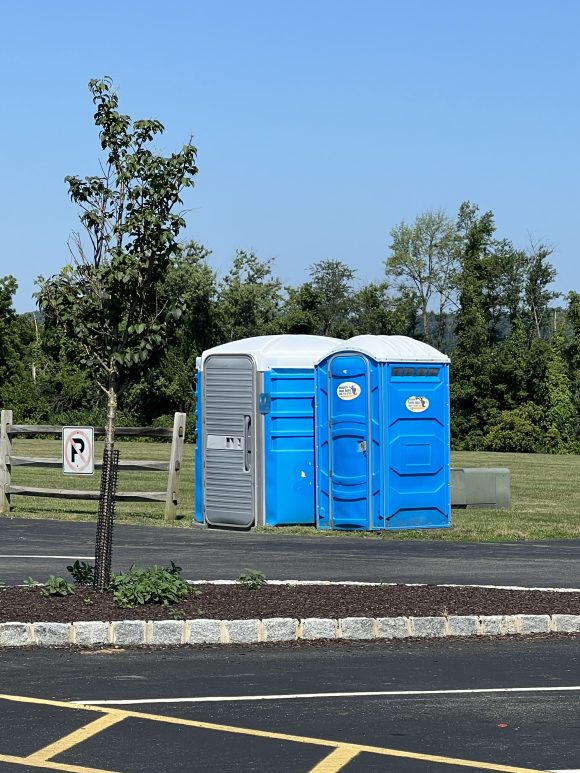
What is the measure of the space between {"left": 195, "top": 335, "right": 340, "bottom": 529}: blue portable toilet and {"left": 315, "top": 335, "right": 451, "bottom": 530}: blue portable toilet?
34 cm

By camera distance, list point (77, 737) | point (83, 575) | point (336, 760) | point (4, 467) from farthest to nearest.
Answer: point (4, 467) < point (83, 575) < point (77, 737) < point (336, 760)

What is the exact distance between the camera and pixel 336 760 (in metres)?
7.27

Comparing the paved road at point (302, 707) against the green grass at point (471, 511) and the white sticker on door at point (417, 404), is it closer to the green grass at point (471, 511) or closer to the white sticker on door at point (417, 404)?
the green grass at point (471, 511)

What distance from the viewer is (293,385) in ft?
71.1

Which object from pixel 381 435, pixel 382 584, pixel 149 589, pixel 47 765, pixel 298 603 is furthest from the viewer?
pixel 381 435

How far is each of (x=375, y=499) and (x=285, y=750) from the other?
1355 centimetres

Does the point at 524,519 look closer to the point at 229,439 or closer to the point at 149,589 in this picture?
the point at 229,439

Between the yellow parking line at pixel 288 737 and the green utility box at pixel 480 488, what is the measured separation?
16381mm

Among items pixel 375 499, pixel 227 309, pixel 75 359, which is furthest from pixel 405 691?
pixel 227 309

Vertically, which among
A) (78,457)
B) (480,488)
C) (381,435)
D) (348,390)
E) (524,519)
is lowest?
(524,519)

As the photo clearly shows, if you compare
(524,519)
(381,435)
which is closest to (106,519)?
(381,435)

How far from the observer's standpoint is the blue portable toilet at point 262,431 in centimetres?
2156

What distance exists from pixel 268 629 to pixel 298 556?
6.13 metres

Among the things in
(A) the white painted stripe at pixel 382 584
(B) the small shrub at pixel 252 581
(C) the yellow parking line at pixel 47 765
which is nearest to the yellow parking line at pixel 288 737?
(C) the yellow parking line at pixel 47 765
